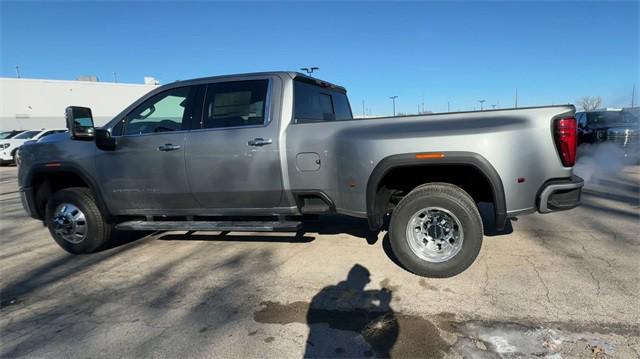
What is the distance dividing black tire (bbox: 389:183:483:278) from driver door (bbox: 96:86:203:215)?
235cm

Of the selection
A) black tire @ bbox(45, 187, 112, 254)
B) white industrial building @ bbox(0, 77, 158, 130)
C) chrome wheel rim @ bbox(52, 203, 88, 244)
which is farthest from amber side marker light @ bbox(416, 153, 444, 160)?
white industrial building @ bbox(0, 77, 158, 130)

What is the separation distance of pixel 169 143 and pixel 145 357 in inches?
95.5

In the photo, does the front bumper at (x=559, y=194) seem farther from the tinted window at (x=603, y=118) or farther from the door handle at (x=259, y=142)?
Answer: the tinted window at (x=603, y=118)

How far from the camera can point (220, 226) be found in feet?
15.0

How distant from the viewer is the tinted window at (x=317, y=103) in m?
4.58

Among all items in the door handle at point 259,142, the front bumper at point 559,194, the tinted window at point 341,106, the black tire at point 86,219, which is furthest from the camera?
the tinted window at point 341,106

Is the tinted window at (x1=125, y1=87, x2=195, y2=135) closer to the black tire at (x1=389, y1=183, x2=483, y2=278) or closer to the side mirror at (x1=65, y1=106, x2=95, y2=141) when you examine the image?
the side mirror at (x1=65, y1=106, x2=95, y2=141)

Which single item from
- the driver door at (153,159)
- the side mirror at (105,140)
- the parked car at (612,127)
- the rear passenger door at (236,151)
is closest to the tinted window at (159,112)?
the driver door at (153,159)

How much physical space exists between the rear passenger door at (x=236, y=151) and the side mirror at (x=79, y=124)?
4.03ft

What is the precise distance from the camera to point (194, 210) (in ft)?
15.7

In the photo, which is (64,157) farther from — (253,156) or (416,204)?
(416,204)

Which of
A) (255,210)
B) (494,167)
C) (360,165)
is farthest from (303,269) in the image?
(494,167)

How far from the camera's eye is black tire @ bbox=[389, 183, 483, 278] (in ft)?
12.4

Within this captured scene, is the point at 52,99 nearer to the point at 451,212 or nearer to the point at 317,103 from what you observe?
the point at 317,103
